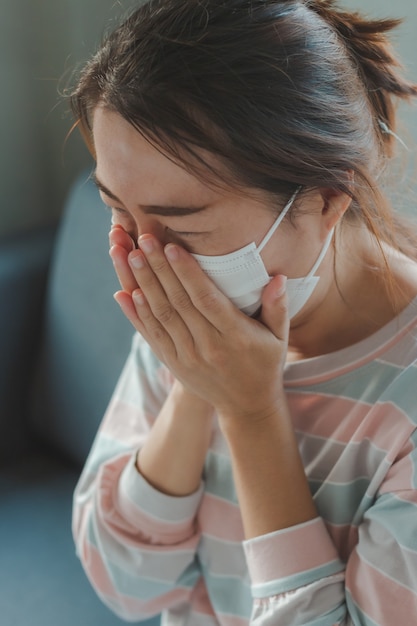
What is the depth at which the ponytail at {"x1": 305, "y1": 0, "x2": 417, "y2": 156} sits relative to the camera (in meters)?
0.89

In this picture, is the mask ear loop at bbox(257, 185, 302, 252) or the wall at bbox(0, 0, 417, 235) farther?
the wall at bbox(0, 0, 417, 235)

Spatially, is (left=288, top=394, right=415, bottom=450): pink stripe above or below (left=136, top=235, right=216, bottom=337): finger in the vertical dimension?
below

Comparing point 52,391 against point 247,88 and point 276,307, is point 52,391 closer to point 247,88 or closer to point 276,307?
point 276,307

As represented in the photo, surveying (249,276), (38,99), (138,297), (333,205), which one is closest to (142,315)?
(138,297)

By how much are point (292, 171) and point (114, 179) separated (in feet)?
0.57

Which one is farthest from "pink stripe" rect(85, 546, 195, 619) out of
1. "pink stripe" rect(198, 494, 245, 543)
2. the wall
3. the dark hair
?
the wall

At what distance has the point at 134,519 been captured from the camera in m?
1.07

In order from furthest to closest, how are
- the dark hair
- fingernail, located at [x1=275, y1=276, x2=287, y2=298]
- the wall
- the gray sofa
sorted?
the wall
the gray sofa
fingernail, located at [x1=275, y1=276, x2=287, y2=298]
the dark hair

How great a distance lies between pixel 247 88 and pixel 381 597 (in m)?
0.50

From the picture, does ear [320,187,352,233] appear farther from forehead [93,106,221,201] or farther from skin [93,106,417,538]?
forehead [93,106,221,201]

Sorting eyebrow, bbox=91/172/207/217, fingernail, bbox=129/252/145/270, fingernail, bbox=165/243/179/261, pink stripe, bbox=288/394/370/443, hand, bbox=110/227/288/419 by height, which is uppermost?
eyebrow, bbox=91/172/207/217

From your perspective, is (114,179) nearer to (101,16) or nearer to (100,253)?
(100,253)

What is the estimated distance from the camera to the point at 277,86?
79cm

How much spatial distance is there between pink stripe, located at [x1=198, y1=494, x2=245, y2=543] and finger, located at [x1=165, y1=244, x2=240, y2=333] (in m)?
0.27
